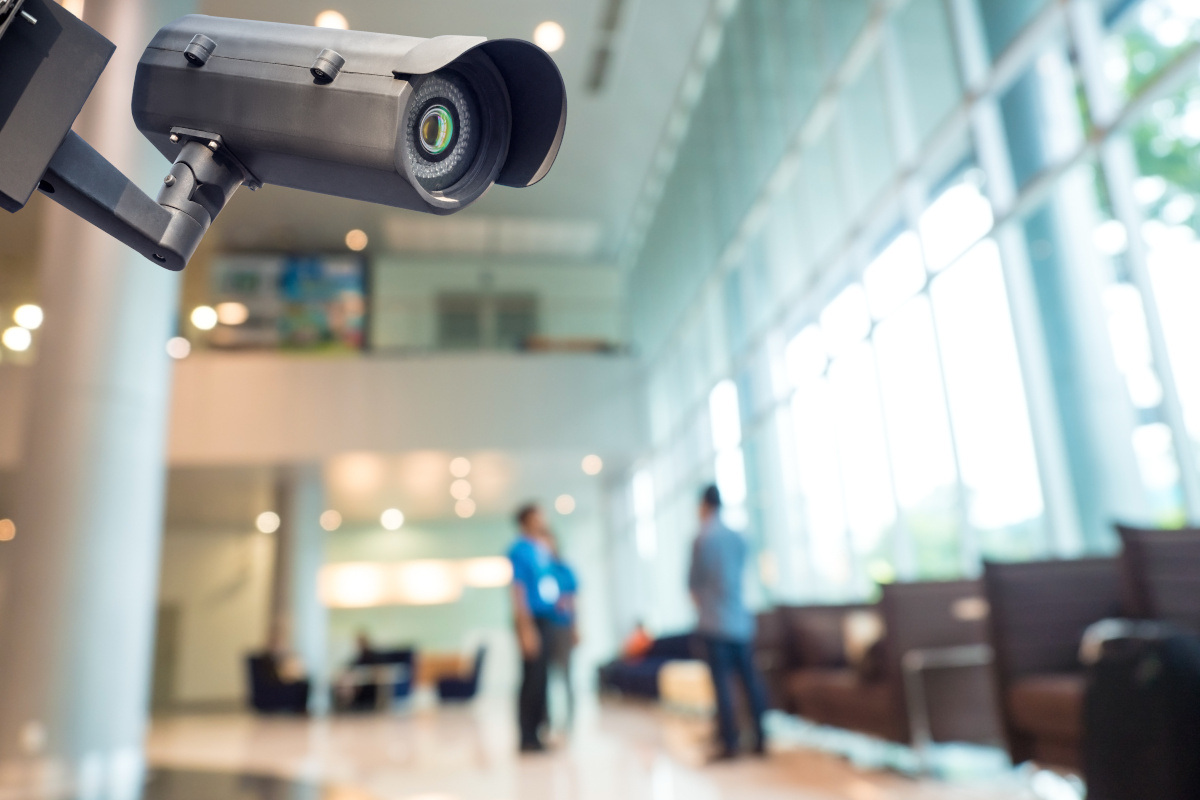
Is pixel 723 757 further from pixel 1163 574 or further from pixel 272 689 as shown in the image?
pixel 272 689

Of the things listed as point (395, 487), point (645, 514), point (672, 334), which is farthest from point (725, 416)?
point (395, 487)

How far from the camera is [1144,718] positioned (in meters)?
1.88

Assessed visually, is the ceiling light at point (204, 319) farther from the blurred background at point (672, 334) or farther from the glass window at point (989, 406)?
the glass window at point (989, 406)

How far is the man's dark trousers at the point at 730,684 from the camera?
4.44 meters

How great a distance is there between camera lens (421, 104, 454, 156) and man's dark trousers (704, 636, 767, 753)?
371 centimetres

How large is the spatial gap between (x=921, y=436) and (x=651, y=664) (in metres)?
4.93

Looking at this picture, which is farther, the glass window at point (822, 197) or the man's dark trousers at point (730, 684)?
the glass window at point (822, 197)

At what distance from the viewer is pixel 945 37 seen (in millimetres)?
5238

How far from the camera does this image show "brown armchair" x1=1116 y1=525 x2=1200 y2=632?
263cm

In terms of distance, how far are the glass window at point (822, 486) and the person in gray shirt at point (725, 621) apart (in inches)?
81.9

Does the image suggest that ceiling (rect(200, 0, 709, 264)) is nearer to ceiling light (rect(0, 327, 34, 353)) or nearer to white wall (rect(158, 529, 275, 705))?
ceiling light (rect(0, 327, 34, 353))

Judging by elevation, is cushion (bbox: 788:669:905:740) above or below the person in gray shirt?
below

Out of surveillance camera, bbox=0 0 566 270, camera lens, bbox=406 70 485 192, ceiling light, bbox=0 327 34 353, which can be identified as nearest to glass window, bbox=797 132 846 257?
camera lens, bbox=406 70 485 192

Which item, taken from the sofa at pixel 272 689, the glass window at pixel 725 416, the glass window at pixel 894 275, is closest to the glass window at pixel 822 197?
the glass window at pixel 894 275
